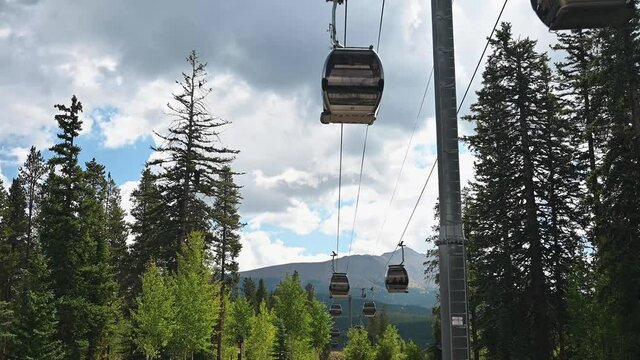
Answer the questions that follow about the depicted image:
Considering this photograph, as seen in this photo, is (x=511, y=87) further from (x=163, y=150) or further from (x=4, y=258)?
(x=4, y=258)

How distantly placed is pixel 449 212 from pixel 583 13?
251 centimetres

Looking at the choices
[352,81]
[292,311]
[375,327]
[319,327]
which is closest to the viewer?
[352,81]

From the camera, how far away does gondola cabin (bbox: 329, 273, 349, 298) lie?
3467 cm

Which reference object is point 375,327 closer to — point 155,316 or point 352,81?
point 155,316

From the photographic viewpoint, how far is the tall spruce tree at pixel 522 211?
31844 millimetres

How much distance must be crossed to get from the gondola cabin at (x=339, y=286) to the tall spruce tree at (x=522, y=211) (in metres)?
7.74

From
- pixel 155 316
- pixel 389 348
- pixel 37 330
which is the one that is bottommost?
pixel 389 348

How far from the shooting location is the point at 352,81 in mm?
9695

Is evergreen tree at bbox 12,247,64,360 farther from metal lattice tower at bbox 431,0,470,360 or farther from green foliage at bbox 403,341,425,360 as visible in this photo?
green foliage at bbox 403,341,425,360

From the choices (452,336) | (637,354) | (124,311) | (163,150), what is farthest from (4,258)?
(452,336)

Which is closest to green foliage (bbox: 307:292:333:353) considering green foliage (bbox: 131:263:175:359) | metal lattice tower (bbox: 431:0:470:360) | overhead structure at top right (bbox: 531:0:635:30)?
green foliage (bbox: 131:263:175:359)

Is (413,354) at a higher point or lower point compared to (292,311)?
lower

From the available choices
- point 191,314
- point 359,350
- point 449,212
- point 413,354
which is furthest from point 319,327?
point 449,212

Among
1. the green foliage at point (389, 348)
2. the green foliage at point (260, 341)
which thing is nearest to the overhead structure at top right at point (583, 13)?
the green foliage at point (260, 341)
